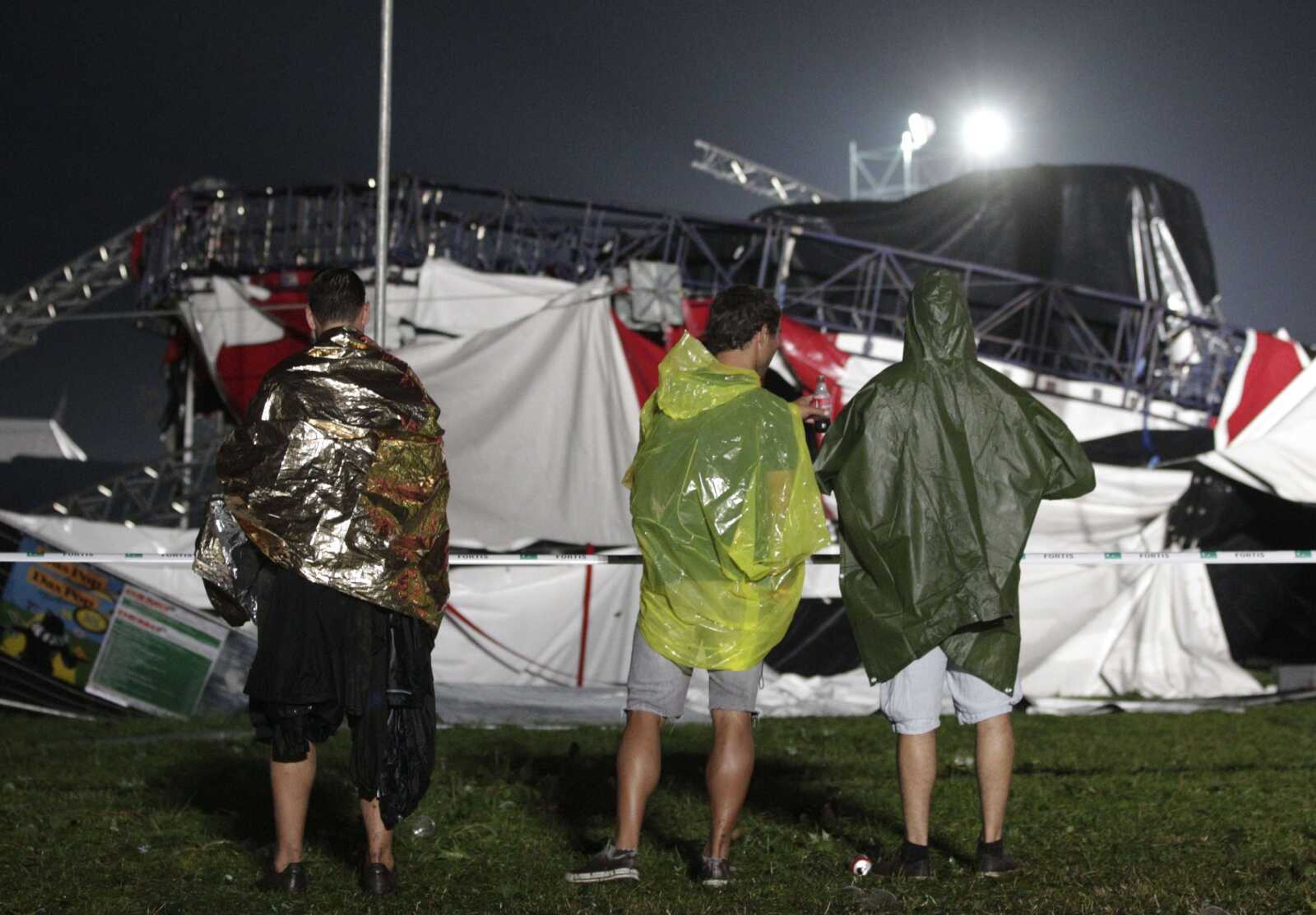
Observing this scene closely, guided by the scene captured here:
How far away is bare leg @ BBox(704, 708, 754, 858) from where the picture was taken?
379 centimetres

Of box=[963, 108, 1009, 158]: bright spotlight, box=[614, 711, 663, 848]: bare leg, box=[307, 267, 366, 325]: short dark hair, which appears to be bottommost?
box=[614, 711, 663, 848]: bare leg

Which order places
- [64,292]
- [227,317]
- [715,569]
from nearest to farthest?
1. [715,569]
2. [227,317]
3. [64,292]

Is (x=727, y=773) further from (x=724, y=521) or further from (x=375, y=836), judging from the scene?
(x=375, y=836)

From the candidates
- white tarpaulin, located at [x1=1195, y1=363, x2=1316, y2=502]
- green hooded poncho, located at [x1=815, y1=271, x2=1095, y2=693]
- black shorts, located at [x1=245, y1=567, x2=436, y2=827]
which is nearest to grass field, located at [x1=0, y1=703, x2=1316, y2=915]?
black shorts, located at [x1=245, y1=567, x2=436, y2=827]

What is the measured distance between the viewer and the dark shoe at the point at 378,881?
3.71 metres

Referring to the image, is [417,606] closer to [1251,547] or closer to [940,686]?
[940,686]

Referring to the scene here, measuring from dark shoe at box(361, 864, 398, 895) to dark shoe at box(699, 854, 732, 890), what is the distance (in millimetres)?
846

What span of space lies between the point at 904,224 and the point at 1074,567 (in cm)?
422

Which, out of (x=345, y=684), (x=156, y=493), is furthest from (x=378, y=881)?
(x=156, y=493)

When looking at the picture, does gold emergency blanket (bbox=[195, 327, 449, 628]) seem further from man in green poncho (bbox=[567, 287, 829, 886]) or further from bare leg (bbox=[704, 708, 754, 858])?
bare leg (bbox=[704, 708, 754, 858])

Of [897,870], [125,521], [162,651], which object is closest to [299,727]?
[897,870]

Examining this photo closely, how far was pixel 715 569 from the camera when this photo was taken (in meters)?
3.84

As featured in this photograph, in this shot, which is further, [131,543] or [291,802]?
[131,543]

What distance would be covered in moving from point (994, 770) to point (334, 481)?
6.52 ft
